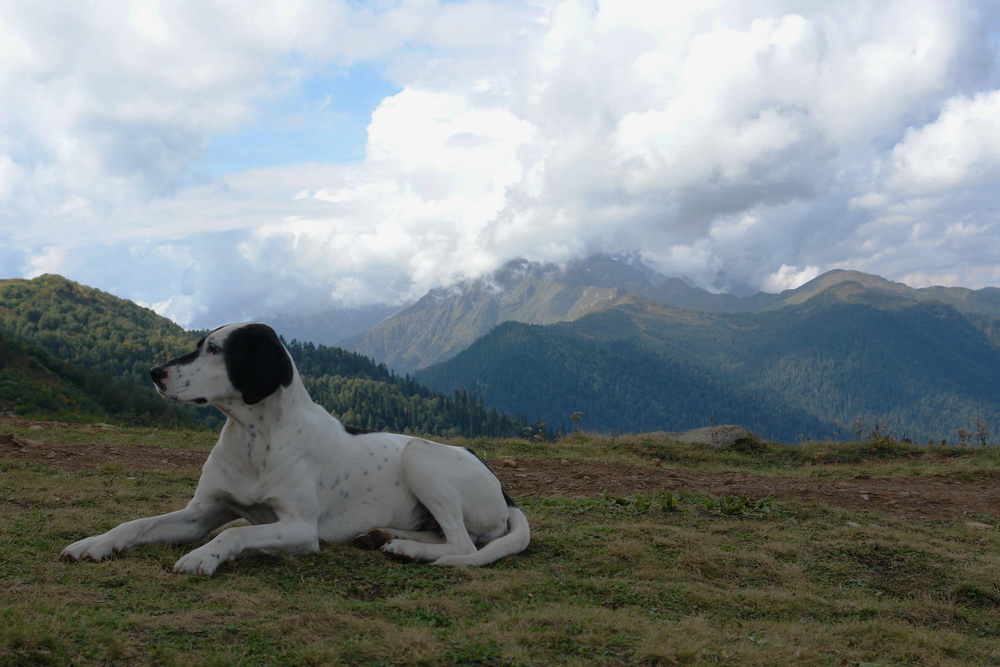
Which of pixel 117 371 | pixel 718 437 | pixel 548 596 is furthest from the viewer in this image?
pixel 117 371

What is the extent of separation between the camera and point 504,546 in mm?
6262

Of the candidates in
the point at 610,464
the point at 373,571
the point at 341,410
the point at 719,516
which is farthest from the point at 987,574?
the point at 341,410

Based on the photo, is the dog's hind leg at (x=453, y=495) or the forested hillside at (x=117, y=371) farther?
the forested hillside at (x=117, y=371)

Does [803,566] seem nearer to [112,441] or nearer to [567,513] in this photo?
[567,513]

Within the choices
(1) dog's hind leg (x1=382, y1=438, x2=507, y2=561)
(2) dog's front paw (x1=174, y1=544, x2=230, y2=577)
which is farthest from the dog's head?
(1) dog's hind leg (x1=382, y1=438, x2=507, y2=561)

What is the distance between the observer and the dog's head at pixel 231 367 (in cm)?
543

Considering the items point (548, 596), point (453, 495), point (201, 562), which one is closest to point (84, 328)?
point (453, 495)

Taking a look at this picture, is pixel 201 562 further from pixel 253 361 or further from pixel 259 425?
pixel 253 361

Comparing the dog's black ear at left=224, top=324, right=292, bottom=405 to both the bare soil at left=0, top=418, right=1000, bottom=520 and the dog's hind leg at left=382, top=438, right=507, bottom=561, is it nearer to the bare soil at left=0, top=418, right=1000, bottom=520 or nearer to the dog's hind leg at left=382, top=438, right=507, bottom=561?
the dog's hind leg at left=382, top=438, right=507, bottom=561

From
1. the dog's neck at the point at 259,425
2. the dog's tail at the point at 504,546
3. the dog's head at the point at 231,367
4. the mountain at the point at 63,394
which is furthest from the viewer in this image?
the mountain at the point at 63,394

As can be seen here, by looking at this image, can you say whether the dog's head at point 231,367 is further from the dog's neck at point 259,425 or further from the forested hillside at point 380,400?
the forested hillside at point 380,400

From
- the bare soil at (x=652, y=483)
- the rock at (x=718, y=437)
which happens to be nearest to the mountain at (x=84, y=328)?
the bare soil at (x=652, y=483)

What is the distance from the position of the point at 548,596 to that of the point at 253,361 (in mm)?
2896

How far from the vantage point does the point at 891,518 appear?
9.47m
